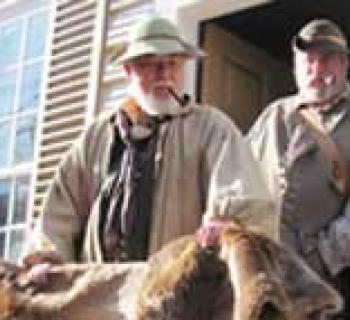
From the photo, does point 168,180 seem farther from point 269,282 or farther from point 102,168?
point 269,282

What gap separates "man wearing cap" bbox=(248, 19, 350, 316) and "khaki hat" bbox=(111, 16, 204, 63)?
62cm

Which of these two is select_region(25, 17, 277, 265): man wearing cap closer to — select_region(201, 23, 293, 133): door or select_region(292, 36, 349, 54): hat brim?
select_region(292, 36, 349, 54): hat brim

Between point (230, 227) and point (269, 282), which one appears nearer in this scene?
point (269, 282)

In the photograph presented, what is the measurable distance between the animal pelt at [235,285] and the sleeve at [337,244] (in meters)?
1.01

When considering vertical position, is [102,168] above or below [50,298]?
above

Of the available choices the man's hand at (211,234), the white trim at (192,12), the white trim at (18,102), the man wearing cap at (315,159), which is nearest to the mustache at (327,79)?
the man wearing cap at (315,159)

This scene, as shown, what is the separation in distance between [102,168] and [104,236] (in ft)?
0.89

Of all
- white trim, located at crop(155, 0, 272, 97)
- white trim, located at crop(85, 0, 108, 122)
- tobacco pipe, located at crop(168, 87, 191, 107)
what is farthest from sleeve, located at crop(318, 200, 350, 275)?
white trim, located at crop(85, 0, 108, 122)

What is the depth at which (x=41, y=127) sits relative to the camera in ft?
24.6

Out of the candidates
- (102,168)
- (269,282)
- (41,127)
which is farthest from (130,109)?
(41,127)

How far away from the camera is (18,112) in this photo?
8.15m

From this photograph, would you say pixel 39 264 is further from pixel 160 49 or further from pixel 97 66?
pixel 97 66

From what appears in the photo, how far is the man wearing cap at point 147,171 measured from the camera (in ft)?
13.5

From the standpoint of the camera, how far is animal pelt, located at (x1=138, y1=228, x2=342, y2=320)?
132 inches
